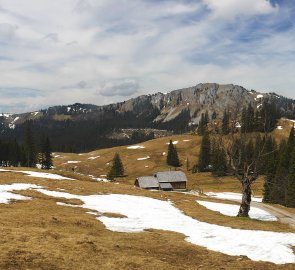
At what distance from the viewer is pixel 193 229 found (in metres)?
32.5

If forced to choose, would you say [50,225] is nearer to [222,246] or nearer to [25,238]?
[25,238]

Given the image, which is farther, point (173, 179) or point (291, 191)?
point (173, 179)

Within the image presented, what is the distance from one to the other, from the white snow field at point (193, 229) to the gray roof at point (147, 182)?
5821cm

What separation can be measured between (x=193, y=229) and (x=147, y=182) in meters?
77.8

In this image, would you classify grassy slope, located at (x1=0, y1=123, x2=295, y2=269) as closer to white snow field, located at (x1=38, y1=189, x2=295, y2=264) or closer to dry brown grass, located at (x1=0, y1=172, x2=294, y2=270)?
dry brown grass, located at (x1=0, y1=172, x2=294, y2=270)

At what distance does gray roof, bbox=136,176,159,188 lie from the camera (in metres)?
109

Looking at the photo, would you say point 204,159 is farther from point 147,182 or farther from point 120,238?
point 120,238

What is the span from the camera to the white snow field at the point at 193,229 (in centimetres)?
2389

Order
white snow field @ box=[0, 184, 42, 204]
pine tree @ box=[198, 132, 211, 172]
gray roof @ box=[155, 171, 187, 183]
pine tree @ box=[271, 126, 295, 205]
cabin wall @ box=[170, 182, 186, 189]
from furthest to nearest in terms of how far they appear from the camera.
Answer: pine tree @ box=[198, 132, 211, 172] < cabin wall @ box=[170, 182, 186, 189] < gray roof @ box=[155, 171, 187, 183] < pine tree @ box=[271, 126, 295, 205] < white snow field @ box=[0, 184, 42, 204]

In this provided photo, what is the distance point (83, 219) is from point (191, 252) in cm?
1222

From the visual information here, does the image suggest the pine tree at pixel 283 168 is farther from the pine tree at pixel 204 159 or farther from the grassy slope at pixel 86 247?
the pine tree at pixel 204 159

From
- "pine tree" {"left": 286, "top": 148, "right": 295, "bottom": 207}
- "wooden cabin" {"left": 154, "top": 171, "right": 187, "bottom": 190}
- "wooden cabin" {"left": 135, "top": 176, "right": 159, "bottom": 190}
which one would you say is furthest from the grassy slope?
"wooden cabin" {"left": 154, "top": 171, "right": 187, "bottom": 190}

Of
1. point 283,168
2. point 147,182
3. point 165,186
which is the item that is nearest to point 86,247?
point 283,168

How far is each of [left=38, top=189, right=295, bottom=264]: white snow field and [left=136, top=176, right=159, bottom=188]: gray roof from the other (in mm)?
58208
